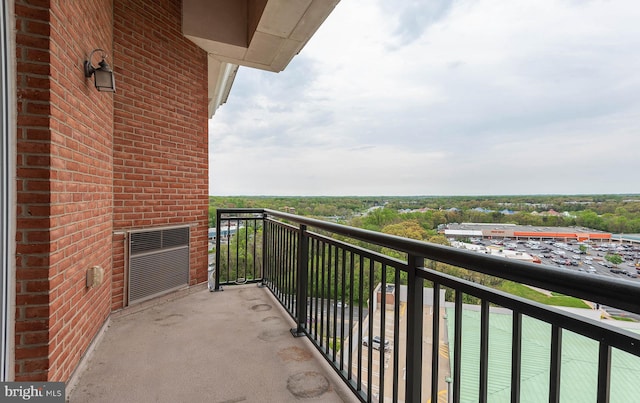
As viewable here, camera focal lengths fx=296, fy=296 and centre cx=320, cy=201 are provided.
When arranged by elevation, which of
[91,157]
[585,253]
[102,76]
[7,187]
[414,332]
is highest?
[102,76]

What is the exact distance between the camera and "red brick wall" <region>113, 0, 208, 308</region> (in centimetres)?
281

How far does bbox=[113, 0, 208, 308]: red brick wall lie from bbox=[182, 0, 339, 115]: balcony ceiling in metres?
0.30

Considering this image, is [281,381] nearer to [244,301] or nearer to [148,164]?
[244,301]

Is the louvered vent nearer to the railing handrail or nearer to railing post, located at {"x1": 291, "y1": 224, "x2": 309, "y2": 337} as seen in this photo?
railing post, located at {"x1": 291, "y1": 224, "x2": 309, "y2": 337}

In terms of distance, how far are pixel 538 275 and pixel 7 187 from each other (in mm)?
2052

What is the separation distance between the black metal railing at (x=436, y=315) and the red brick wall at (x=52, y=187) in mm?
1484

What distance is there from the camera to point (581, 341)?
2.67ft

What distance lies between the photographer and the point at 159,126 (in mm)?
3123

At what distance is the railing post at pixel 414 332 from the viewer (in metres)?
1.19

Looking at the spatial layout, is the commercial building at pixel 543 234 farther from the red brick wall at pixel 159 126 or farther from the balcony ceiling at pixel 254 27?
the red brick wall at pixel 159 126

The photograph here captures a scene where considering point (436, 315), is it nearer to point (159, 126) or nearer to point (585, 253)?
point (585, 253)

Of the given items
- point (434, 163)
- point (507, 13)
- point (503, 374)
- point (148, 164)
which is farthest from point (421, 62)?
point (503, 374)

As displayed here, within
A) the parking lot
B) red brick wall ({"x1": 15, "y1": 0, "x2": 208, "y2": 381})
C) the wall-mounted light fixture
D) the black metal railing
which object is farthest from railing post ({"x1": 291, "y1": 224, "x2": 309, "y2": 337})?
the wall-mounted light fixture

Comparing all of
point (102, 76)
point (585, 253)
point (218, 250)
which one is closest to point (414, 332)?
point (585, 253)
